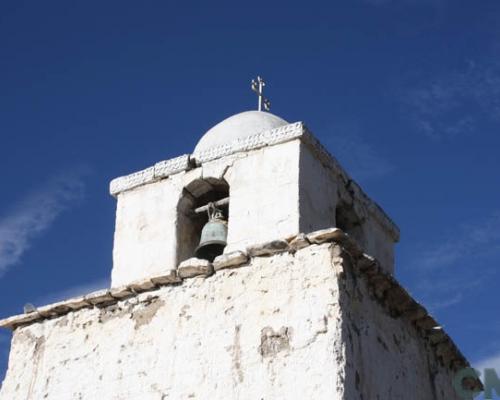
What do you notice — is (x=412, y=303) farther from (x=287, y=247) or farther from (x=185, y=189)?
(x=185, y=189)

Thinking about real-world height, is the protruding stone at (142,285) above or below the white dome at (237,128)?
below

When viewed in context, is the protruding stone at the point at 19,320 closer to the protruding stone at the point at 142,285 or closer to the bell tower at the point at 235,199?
the bell tower at the point at 235,199

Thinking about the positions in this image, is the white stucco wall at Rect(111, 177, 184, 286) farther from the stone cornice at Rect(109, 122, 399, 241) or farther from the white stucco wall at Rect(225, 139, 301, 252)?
the white stucco wall at Rect(225, 139, 301, 252)

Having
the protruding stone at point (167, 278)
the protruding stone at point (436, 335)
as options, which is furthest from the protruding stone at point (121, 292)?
the protruding stone at point (436, 335)

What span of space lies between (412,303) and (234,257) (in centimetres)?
135

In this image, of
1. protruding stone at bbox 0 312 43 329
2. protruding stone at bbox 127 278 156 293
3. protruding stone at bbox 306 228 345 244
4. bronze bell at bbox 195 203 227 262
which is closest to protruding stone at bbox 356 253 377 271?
protruding stone at bbox 306 228 345 244

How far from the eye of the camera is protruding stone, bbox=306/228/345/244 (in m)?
6.70

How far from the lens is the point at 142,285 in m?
7.28

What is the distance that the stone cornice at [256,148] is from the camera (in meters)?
7.68

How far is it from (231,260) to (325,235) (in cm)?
68

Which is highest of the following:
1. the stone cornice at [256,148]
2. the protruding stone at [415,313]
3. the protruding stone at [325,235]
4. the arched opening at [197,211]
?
the stone cornice at [256,148]

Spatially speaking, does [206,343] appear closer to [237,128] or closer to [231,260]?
[231,260]

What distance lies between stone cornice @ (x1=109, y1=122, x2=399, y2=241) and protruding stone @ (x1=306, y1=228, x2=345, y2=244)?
1.06 meters

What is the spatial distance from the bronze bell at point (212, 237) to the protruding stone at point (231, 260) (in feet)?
1.73
